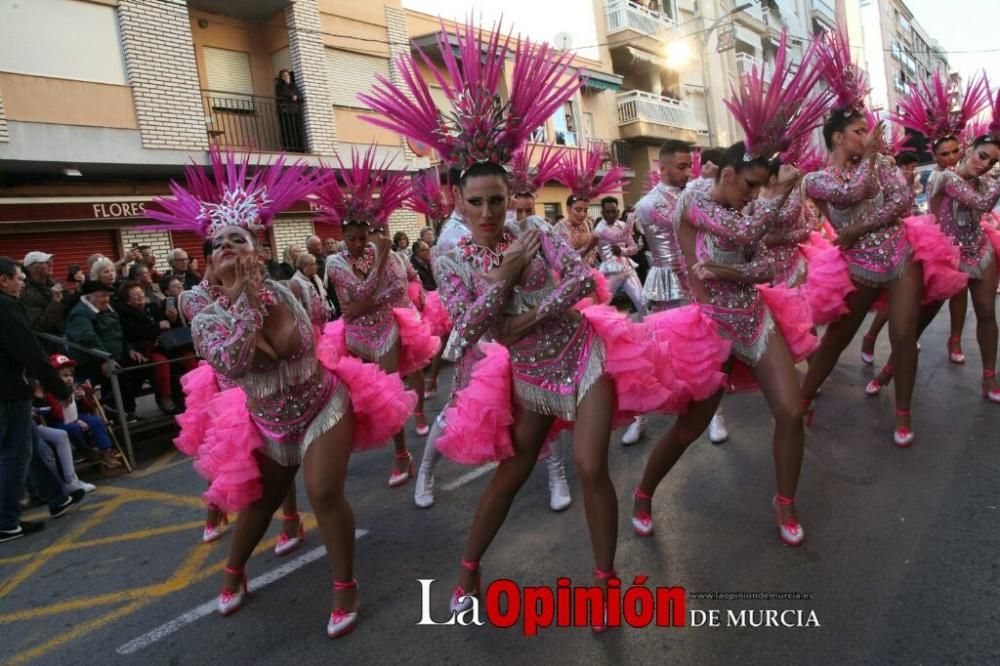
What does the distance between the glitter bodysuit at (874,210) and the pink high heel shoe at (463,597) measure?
3565 millimetres

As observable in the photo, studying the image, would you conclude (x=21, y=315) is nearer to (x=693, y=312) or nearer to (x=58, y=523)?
(x=58, y=523)

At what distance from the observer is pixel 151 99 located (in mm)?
11672

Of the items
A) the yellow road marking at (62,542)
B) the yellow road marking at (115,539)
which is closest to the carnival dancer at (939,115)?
the yellow road marking at (115,539)

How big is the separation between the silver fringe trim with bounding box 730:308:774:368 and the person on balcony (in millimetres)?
12838

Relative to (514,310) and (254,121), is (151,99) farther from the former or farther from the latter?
(514,310)

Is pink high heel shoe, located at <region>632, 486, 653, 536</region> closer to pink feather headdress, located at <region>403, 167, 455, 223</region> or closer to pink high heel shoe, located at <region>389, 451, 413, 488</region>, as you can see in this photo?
pink high heel shoe, located at <region>389, 451, 413, 488</region>

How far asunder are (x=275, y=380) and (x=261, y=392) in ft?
0.30

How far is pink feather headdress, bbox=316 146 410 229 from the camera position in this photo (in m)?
4.79

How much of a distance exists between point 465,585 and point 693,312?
1.86m

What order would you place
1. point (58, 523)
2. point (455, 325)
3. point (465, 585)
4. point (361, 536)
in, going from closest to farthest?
point (455, 325), point (465, 585), point (361, 536), point (58, 523)

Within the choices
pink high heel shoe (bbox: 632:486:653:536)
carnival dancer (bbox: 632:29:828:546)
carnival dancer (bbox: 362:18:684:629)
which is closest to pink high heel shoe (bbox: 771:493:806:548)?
carnival dancer (bbox: 632:29:828:546)

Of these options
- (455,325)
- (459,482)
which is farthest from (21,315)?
(455,325)

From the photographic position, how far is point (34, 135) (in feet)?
33.4

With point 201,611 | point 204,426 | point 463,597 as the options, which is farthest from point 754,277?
point 201,611
